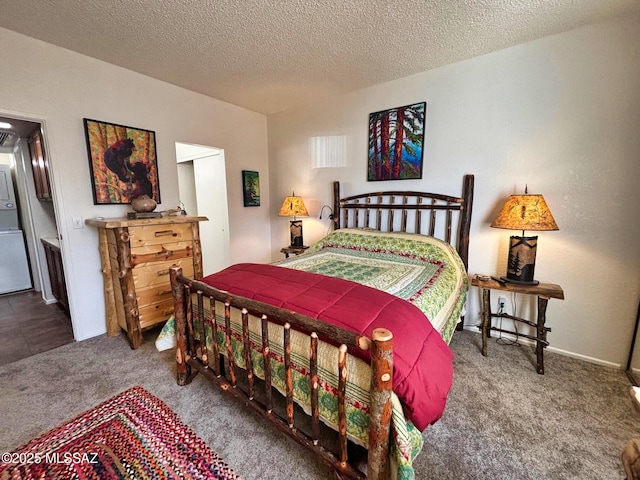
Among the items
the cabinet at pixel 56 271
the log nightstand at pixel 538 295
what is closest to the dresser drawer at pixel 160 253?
the cabinet at pixel 56 271

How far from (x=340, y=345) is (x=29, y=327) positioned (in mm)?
3606

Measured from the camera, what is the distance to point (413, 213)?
2.89 meters

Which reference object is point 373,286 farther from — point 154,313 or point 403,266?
point 154,313

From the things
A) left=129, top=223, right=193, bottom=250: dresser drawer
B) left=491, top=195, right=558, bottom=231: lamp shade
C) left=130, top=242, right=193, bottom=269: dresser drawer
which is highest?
left=491, top=195, right=558, bottom=231: lamp shade

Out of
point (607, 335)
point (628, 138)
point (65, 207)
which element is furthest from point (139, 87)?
point (607, 335)

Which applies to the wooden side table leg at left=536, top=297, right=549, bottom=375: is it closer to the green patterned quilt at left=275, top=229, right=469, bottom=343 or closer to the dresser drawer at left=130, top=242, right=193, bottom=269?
the green patterned quilt at left=275, top=229, right=469, bottom=343

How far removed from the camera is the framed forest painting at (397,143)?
2.78 meters

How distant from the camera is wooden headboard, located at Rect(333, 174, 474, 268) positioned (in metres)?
2.60

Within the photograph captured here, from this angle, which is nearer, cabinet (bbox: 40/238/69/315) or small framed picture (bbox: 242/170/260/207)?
cabinet (bbox: 40/238/69/315)

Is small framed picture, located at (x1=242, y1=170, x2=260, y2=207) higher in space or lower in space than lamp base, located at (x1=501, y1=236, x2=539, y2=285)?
higher

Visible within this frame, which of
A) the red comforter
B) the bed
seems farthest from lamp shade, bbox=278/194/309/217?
the red comforter

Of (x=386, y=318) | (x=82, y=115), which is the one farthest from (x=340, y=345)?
(x=82, y=115)

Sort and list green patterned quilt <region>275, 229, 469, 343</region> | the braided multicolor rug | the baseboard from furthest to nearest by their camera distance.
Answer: the baseboard < green patterned quilt <region>275, 229, 469, 343</region> < the braided multicolor rug

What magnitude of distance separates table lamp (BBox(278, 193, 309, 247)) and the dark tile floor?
249 centimetres
